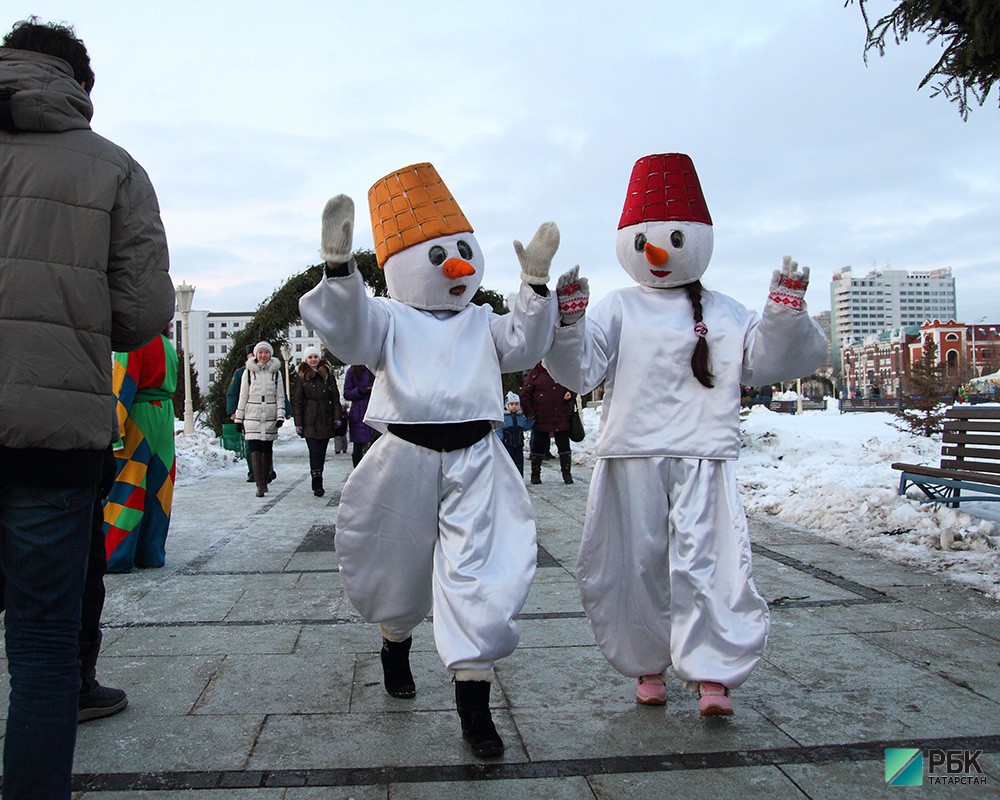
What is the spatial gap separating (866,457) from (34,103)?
10.7 metres

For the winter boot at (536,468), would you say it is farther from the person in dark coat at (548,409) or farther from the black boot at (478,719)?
the black boot at (478,719)

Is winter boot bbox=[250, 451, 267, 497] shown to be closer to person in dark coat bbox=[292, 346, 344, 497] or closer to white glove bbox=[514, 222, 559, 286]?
person in dark coat bbox=[292, 346, 344, 497]

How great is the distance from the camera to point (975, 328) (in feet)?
352

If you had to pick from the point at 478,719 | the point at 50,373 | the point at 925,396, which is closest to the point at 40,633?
the point at 50,373

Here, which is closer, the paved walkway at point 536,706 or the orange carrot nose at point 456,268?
the paved walkway at point 536,706

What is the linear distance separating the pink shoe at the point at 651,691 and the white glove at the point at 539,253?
151cm

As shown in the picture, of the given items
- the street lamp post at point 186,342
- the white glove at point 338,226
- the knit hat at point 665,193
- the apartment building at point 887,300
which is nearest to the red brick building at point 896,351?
the apartment building at point 887,300

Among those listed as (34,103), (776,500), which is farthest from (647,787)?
(776,500)

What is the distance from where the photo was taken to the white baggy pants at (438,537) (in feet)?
9.98

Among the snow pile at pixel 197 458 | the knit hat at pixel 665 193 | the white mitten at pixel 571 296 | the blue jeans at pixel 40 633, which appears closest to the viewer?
the blue jeans at pixel 40 633

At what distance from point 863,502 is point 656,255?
5050mm

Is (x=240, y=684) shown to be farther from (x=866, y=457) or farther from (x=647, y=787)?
(x=866, y=457)

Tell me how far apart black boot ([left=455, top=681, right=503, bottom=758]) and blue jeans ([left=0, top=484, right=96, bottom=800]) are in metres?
1.18

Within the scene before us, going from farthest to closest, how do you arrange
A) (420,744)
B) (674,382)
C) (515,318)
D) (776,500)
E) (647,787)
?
(776,500) → (674,382) → (515,318) → (420,744) → (647,787)
